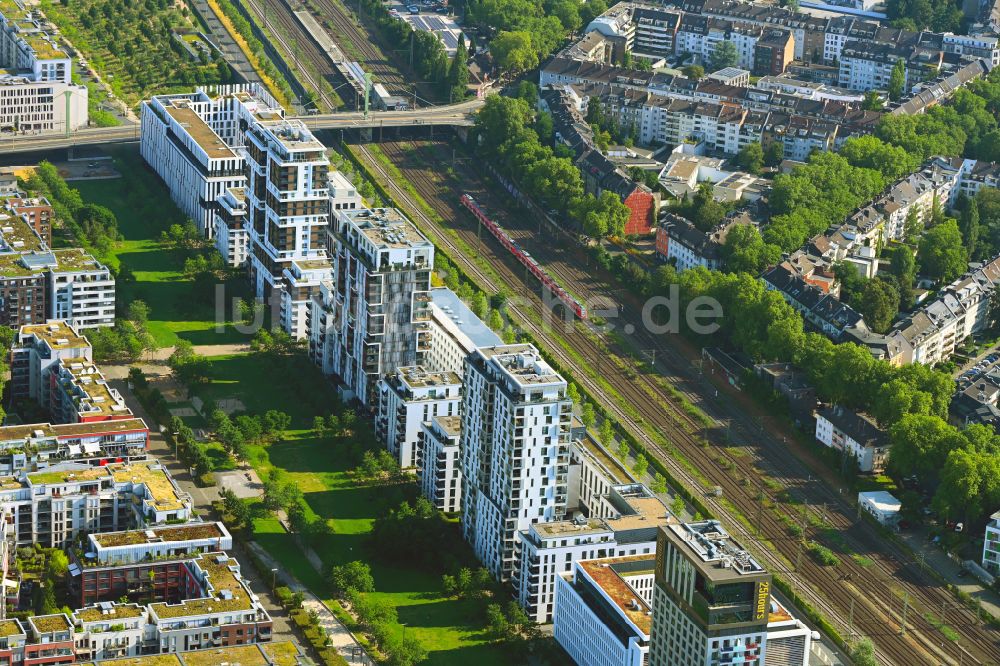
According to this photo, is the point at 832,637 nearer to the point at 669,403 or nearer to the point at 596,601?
the point at 596,601

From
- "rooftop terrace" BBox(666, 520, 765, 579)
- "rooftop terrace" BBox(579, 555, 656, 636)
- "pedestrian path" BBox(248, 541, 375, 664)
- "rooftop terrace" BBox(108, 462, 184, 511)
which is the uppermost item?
"rooftop terrace" BBox(666, 520, 765, 579)

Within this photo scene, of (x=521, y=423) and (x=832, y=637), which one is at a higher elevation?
(x=521, y=423)

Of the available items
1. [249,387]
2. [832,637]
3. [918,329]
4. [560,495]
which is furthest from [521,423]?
[918,329]

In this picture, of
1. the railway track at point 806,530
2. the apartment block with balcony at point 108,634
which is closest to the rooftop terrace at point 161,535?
the apartment block with balcony at point 108,634

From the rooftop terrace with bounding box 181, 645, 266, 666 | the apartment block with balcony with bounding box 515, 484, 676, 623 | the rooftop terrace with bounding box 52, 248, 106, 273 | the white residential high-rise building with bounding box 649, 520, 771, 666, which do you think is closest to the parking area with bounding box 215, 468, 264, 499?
the apartment block with balcony with bounding box 515, 484, 676, 623

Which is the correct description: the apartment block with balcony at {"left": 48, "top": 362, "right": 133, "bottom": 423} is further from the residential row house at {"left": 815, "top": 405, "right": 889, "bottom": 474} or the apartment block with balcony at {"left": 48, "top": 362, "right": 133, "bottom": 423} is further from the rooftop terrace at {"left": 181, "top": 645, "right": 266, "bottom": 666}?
the residential row house at {"left": 815, "top": 405, "right": 889, "bottom": 474}

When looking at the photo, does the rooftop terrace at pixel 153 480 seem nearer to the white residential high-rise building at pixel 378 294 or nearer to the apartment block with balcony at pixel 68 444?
the apartment block with balcony at pixel 68 444
